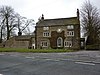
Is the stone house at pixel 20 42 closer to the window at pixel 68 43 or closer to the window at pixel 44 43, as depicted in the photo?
the window at pixel 44 43

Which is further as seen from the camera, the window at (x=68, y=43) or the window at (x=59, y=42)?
the window at (x=59, y=42)

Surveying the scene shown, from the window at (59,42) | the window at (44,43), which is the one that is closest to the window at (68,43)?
the window at (59,42)

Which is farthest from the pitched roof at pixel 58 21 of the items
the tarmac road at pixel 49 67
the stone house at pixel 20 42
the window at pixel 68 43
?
the tarmac road at pixel 49 67

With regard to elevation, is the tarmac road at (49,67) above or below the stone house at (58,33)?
below

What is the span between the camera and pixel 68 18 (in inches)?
2773

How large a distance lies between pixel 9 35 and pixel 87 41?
1227 inches

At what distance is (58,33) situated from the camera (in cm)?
6912

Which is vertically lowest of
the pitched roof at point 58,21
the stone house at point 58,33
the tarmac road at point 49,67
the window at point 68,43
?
the tarmac road at point 49,67

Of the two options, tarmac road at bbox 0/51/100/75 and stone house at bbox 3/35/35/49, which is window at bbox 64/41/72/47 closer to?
stone house at bbox 3/35/35/49

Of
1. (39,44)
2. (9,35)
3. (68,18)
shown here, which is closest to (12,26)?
(9,35)

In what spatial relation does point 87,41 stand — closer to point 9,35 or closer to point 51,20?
point 51,20

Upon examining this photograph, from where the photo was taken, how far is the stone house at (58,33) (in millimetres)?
66375

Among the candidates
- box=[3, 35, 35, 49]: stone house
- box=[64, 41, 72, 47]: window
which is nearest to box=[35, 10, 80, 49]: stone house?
box=[64, 41, 72, 47]: window

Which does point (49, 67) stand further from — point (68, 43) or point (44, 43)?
point (44, 43)
